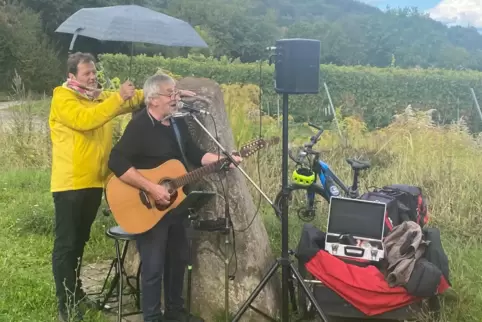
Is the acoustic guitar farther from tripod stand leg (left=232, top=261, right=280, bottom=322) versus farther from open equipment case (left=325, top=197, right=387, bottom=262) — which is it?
open equipment case (left=325, top=197, right=387, bottom=262)

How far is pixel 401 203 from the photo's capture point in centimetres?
466

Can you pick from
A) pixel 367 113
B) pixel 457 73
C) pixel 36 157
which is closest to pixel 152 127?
pixel 36 157

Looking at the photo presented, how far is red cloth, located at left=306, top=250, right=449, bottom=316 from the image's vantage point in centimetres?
392

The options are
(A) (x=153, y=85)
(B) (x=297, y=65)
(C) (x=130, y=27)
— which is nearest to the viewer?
(B) (x=297, y=65)

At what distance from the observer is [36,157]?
9219 mm

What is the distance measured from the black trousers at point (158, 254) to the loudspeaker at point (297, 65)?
111 cm

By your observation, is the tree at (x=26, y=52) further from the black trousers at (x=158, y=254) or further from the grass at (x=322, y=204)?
the black trousers at (x=158, y=254)

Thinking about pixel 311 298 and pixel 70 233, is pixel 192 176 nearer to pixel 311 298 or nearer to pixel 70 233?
pixel 70 233

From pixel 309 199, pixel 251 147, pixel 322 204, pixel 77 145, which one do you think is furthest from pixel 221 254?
pixel 322 204

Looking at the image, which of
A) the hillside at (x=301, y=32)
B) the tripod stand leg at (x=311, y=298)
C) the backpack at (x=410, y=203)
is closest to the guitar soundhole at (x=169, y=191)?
the tripod stand leg at (x=311, y=298)

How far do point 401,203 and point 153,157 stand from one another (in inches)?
78.4

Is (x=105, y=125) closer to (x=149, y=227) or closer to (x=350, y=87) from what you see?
(x=149, y=227)

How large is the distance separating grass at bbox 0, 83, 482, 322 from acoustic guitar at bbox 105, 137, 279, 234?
85 centimetres

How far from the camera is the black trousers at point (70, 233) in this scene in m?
3.95
